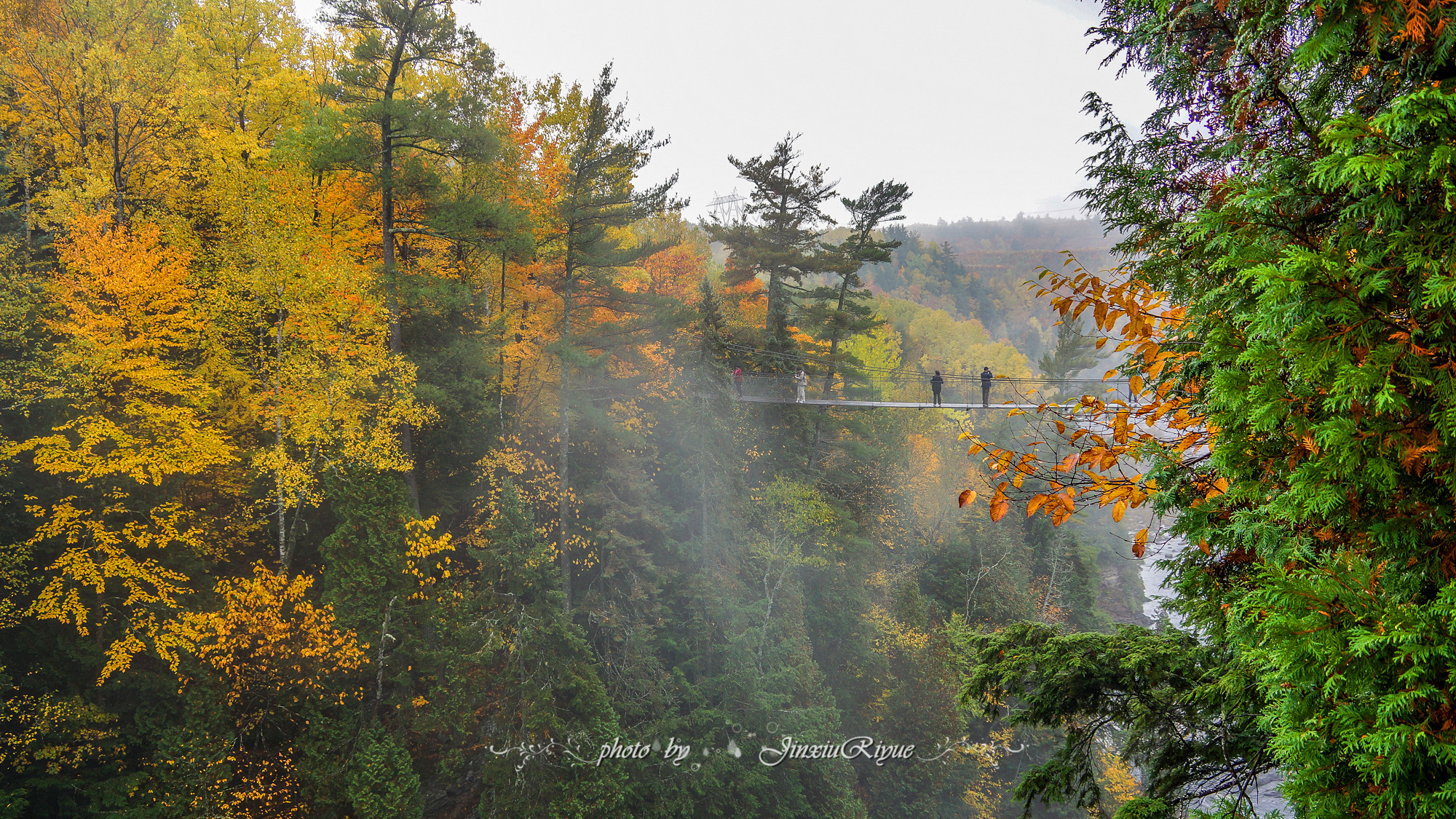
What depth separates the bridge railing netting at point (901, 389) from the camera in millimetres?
16672

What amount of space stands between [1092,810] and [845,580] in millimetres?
16476

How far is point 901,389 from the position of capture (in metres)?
30.2

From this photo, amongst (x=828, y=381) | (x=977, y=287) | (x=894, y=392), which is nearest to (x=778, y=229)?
(x=828, y=381)

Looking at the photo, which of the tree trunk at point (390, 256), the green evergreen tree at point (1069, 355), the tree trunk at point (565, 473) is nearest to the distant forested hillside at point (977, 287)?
the green evergreen tree at point (1069, 355)

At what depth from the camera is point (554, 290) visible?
14336mm

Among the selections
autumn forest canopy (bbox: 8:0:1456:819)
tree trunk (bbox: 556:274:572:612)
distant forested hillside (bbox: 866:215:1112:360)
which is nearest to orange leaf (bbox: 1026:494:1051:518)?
autumn forest canopy (bbox: 8:0:1456:819)

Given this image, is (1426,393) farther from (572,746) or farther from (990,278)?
(990,278)

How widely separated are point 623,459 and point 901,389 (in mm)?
18535

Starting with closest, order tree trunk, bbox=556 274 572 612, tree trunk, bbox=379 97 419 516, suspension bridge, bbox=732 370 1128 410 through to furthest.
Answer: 1. tree trunk, bbox=379 97 419 516
2. tree trunk, bbox=556 274 572 612
3. suspension bridge, bbox=732 370 1128 410

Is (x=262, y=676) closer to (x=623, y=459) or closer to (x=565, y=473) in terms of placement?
(x=565, y=473)

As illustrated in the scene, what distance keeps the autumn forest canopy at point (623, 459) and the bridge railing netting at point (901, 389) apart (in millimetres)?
376

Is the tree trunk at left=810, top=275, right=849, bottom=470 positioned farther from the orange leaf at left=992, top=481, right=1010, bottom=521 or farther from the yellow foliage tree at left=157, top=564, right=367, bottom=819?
the orange leaf at left=992, top=481, right=1010, bottom=521

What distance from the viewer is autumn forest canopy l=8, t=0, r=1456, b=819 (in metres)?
1.55

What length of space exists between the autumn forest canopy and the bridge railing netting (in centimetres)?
38
